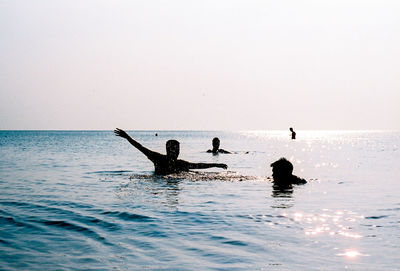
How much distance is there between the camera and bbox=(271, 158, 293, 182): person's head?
68.6ft

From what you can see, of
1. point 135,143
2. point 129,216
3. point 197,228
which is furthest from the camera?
point 135,143

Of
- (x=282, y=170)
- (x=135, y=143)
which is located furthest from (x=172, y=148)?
(x=282, y=170)

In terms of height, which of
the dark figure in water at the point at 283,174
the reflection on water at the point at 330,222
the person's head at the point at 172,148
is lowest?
the reflection on water at the point at 330,222

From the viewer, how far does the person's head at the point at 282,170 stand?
20922 mm

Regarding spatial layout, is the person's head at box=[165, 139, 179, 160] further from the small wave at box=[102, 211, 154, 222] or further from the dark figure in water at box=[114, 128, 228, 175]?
the small wave at box=[102, 211, 154, 222]

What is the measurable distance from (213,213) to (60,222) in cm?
472

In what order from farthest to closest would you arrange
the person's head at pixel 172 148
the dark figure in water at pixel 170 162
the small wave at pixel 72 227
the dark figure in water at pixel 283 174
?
1. the dark figure in water at pixel 170 162
2. the person's head at pixel 172 148
3. the dark figure in water at pixel 283 174
4. the small wave at pixel 72 227

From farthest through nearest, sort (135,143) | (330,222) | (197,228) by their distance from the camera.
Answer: (135,143) < (330,222) < (197,228)

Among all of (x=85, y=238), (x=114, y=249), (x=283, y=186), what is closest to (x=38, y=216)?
(x=85, y=238)

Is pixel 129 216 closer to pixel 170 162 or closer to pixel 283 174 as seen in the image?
pixel 283 174

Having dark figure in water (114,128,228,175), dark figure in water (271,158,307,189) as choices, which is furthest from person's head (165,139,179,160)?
dark figure in water (271,158,307,189)

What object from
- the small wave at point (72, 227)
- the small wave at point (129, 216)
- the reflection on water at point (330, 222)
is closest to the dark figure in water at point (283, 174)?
the reflection on water at point (330, 222)

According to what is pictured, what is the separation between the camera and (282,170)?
2127 centimetres

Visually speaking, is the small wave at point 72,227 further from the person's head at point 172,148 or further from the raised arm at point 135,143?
the person's head at point 172,148
